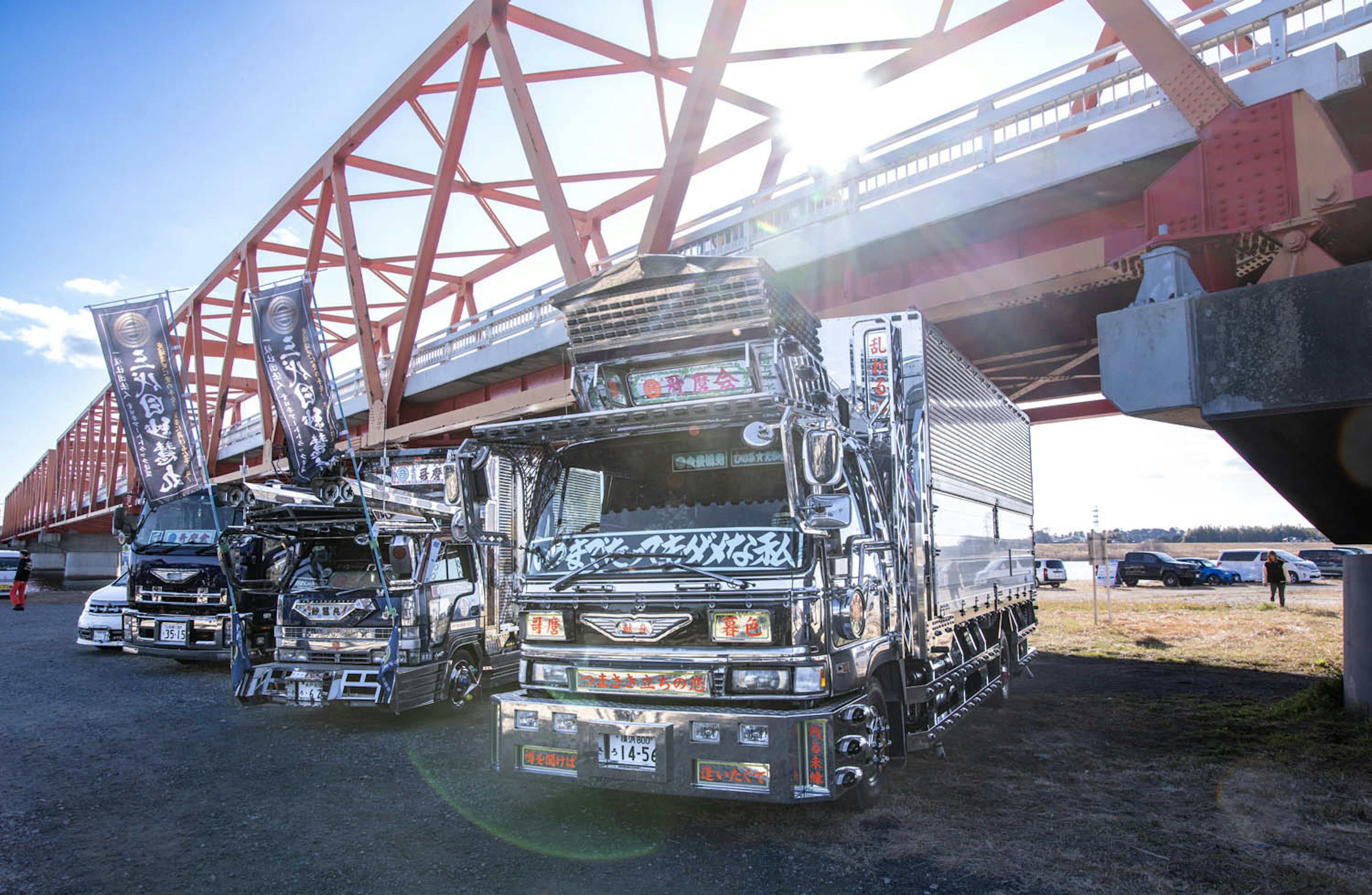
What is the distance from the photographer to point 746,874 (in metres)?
4.48

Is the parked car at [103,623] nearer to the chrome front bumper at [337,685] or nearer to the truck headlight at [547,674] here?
the chrome front bumper at [337,685]

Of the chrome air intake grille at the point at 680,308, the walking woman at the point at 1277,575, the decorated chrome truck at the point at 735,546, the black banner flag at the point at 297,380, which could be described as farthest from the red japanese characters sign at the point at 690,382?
the walking woman at the point at 1277,575

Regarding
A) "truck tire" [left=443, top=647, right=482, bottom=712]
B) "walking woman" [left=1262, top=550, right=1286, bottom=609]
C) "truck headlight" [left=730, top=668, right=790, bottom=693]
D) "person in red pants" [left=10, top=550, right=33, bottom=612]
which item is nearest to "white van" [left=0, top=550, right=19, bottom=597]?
"person in red pants" [left=10, top=550, right=33, bottom=612]

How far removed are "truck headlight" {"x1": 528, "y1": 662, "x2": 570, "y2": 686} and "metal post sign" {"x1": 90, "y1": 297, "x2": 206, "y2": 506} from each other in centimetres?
1507

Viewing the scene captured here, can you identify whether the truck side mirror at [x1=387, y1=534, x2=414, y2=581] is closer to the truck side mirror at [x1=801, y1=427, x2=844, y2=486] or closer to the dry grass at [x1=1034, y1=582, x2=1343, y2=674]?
the truck side mirror at [x1=801, y1=427, x2=844, y2=486]

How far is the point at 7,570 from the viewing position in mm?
29312

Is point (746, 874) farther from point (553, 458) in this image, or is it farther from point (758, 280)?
point (758, 280)

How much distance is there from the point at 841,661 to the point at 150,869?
4.06 meters

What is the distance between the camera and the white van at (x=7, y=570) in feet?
95.9

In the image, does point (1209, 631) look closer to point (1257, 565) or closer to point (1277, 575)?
point (1277, 575)

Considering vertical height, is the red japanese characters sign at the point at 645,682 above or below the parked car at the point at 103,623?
above

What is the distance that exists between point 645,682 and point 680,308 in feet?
9.39

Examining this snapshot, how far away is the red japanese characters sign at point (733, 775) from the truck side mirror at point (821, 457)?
62.1 inches

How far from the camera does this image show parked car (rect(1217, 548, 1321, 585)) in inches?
1313
